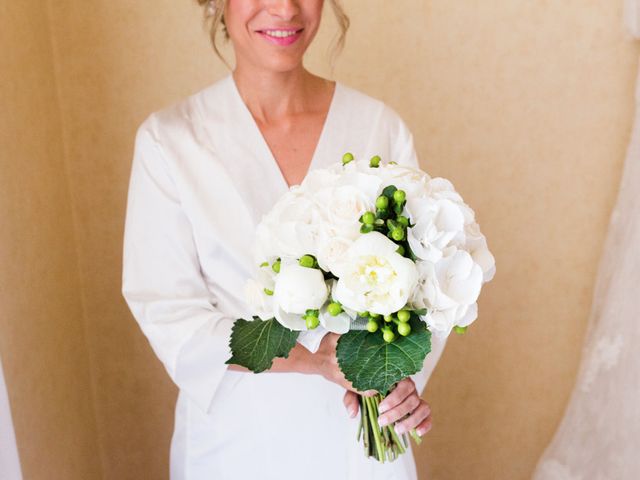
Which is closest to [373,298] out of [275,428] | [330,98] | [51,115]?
[275,428]

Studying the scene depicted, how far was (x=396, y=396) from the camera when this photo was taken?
1299 mm

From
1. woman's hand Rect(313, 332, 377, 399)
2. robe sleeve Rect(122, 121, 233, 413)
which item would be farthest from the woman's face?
woman's hand Rect(313, 332, 377, 399)

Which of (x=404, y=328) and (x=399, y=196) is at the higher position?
(x=399, y=196)

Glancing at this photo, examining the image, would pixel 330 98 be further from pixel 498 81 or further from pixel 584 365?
pixel 584 365

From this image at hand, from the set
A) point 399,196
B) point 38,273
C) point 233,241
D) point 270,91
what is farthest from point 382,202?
point 38,273

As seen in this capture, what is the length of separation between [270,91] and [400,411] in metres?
0.71

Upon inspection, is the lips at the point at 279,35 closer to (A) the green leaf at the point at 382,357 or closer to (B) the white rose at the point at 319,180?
(B) the white rose at the point at 319,180

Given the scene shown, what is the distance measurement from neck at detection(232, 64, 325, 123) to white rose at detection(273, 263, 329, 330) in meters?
0.64

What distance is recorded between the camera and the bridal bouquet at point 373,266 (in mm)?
1030

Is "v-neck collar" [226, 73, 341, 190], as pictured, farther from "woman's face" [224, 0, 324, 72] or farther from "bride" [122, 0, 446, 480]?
"woman's face" [224, 0, 324, 72]

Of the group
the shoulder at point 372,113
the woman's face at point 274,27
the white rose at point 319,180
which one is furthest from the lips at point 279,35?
the white rose at point 319,180

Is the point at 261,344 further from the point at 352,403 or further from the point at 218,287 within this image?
the point at 218,287

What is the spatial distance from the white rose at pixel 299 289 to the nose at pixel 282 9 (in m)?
0.59

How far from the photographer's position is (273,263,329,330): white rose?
1061 millimetres
